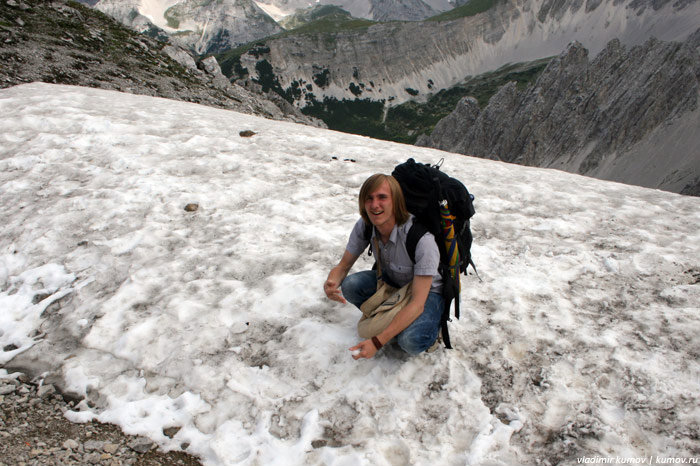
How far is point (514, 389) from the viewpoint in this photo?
13.6ft

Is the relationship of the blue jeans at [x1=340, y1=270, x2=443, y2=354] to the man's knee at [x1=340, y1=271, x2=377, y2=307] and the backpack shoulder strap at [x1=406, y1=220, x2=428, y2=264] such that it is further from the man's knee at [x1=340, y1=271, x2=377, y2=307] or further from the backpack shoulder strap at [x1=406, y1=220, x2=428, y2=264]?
the man's knee at [x1=340, y1=271, x2=377, y2=307]

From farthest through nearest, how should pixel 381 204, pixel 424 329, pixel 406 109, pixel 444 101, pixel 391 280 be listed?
pixel 444 101 → pixel 406 109 → pixel 391 280 → pixel 424 329 → pixel 381 204

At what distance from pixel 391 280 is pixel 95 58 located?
84.9 ft

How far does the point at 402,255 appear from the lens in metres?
4.10

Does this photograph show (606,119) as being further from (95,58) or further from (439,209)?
(439,209)

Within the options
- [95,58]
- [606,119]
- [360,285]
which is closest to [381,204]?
[360,285]

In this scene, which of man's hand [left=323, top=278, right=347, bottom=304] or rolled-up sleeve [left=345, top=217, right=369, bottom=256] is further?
man's hand [left=323, top=278, right=347, bottom=304]

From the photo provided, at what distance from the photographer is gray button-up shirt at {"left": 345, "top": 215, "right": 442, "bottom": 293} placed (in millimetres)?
3816

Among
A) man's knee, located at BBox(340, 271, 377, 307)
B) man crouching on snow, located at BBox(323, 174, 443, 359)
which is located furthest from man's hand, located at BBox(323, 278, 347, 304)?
man's knee, located at BBox(340, 271, 377, 307)

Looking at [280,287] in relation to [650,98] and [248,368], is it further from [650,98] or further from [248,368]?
[650,98]

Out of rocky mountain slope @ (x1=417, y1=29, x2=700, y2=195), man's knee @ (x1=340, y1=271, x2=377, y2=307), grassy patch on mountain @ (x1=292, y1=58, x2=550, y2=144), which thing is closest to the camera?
man's knee @ (x1=340, y1=271, x2=377, y2=307)

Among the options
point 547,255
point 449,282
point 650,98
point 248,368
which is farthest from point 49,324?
point 650,98

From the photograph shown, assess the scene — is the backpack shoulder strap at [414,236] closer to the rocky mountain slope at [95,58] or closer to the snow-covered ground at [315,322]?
the snow-covered ground at [315,322]

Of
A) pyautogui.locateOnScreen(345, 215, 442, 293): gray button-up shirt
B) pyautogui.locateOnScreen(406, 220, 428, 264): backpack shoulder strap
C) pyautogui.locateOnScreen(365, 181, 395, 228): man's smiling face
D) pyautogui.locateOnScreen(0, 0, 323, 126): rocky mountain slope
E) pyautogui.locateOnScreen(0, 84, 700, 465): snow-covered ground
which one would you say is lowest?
pyautogui.locateOnScreen(0, 84, 700, 465): snow-covered ground
